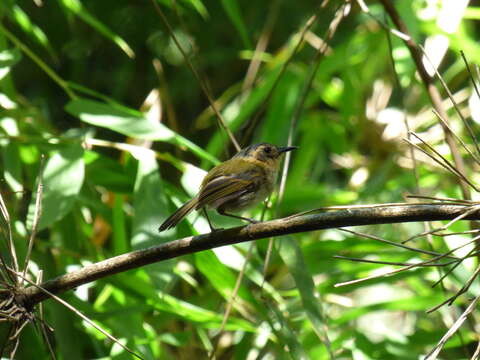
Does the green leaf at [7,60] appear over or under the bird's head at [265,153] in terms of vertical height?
over

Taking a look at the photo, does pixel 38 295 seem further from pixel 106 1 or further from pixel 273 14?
pixel 106 1

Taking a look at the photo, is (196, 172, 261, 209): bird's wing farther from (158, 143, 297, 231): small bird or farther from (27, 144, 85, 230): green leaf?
(27, 144, 85, 230): green leaf

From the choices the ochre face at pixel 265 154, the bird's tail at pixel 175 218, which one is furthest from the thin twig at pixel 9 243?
the ochre face at pixel 265 154

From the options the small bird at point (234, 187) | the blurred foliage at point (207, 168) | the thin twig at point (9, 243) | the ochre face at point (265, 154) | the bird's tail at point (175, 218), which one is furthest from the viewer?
the ochre face at point (265, 154)

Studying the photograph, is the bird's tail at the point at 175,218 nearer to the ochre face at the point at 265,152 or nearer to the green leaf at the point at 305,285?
the green leaf at the point at 305,285

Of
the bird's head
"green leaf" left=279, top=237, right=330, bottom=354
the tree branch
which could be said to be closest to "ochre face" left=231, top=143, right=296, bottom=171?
the bird's head

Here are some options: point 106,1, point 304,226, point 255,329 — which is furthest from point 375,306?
point 106,1
